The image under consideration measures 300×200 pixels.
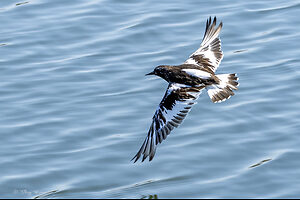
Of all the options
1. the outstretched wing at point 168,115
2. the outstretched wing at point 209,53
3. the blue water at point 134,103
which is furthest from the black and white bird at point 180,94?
the outstretched wing at point 209,53

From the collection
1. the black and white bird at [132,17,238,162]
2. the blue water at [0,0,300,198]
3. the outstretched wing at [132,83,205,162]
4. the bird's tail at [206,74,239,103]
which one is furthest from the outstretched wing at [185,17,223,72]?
the outstretched wing at [132,83,205,162]

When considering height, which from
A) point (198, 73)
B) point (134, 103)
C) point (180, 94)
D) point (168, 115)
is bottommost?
point (168, 115)

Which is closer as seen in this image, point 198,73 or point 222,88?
point 222,88

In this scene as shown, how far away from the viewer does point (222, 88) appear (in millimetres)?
9875

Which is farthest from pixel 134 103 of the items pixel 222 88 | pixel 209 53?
pixel 222 88

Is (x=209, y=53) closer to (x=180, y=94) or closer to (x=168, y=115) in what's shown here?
(x=180, y=94)

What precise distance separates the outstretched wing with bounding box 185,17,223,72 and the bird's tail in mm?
735

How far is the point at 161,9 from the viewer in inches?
565

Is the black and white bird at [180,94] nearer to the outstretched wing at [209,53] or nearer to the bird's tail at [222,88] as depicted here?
the bird's tail at [222,88]

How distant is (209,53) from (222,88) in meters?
1.48

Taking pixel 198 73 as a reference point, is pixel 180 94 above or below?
below

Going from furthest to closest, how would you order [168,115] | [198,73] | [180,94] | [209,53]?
1. [209,53]
2. [198,73]
3. [180,94]
4. [168,115]

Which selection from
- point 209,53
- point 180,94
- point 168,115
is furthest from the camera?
point 209,53

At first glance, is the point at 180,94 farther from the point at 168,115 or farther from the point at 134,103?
the point at 134,103
